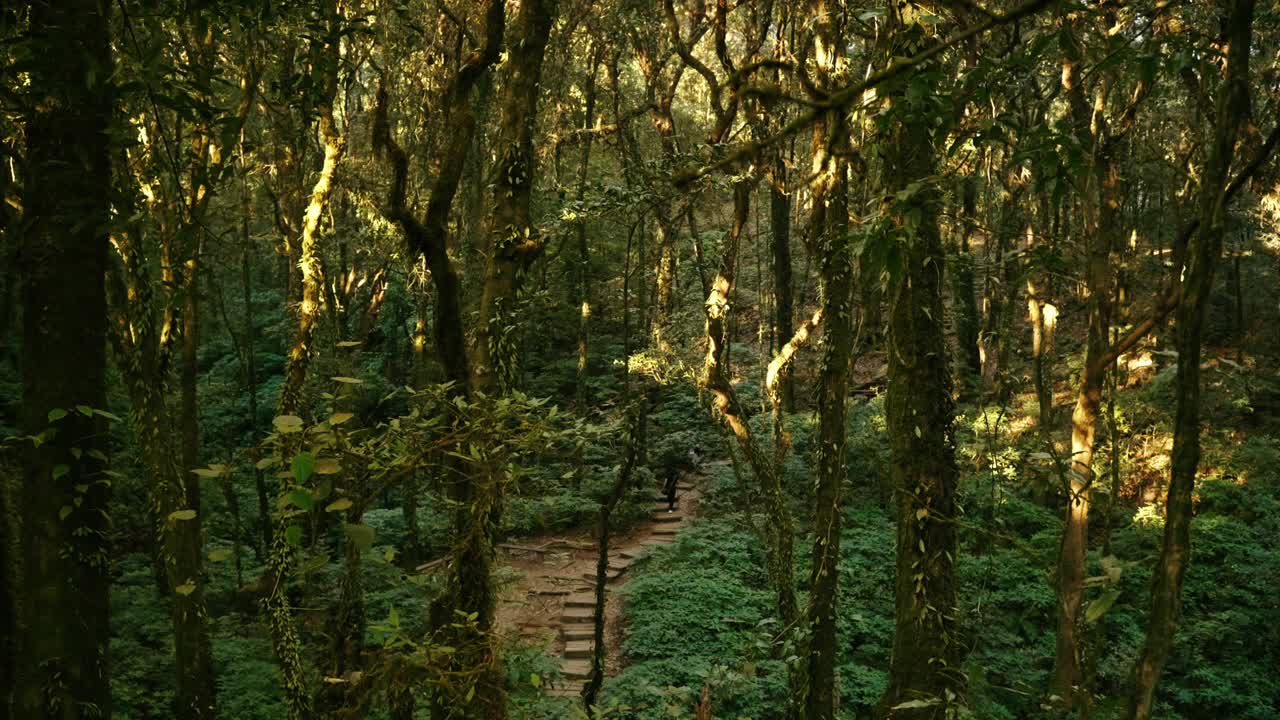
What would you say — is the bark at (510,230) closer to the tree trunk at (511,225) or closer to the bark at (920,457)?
the tree trunk at (511,225)

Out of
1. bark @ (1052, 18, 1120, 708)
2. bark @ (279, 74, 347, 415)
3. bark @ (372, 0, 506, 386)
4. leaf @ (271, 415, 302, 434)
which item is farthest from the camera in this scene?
bark @ (279, 74, 347, 415)

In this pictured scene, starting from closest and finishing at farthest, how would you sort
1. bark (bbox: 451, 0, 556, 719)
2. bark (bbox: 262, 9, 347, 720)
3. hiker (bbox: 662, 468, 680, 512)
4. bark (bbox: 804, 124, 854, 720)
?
bark (bbox: 451, 0, 556, 719)
bark (bbox: 804, 124, 854, 720)
bark (bbox: 262, 9, 347, 720)
hiker (bbox: 662, 468, 680, 512)

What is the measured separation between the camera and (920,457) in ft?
13.1

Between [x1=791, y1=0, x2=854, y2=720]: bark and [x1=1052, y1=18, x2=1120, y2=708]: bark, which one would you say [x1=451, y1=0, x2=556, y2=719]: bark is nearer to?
[x1=791, y1=0, x2=854, y2=720]: bark

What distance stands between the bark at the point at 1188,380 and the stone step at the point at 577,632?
39.4 ft

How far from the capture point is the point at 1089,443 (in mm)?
8750

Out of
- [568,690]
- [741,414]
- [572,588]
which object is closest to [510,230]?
[741,414]

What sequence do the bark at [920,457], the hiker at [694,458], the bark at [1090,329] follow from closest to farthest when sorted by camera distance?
the bark at [920,457], the bark at [1090,329], the hiker at [694,458]

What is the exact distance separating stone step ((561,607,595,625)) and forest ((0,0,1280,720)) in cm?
8

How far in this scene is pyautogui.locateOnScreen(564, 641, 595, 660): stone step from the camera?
1245cm

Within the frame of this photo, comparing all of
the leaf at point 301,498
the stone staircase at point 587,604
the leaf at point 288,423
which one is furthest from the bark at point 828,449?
the leaf at point 301,498

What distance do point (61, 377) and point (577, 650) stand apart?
10.8 metres

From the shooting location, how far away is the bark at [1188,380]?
148 cm

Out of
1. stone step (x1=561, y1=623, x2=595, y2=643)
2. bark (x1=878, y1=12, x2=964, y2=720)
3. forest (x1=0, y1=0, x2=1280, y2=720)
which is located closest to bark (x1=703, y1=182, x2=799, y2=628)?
forest (x1=0, y1=0, x2=1280, y2=720)
